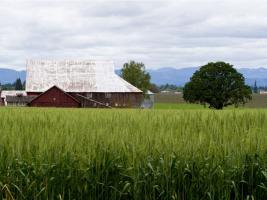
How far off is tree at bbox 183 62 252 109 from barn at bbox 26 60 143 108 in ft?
25.5

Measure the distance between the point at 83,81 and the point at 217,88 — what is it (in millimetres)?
18639

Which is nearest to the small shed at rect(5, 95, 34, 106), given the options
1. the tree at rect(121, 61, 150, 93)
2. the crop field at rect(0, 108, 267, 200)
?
the tree at rect(121, 61, 150, 93)

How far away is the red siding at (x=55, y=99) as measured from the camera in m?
67.7

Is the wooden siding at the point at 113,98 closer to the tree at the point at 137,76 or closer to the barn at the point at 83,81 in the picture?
the barn at the point at 83,81

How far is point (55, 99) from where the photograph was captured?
6856 centimetres

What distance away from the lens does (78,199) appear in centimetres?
533

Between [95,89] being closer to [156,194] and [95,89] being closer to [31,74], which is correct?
[31,74]

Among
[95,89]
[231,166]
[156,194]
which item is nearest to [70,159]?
[156,194]

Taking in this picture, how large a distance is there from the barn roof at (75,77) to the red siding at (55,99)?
467 centimetres

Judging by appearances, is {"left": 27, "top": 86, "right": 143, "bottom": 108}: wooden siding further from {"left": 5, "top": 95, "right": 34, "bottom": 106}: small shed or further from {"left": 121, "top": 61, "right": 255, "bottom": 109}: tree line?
{"left": 121, "top": 61, "right": 255, "bottom": 109}: tree line

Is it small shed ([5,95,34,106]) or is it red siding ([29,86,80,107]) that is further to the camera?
small shed ([5,95,34,106])

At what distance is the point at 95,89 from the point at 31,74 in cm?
940

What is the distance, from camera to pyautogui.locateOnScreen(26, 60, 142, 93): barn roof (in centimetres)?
7388

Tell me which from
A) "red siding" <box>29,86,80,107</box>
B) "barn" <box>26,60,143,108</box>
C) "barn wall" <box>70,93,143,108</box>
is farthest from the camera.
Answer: "barn" <box>26,60,143,108</box>
